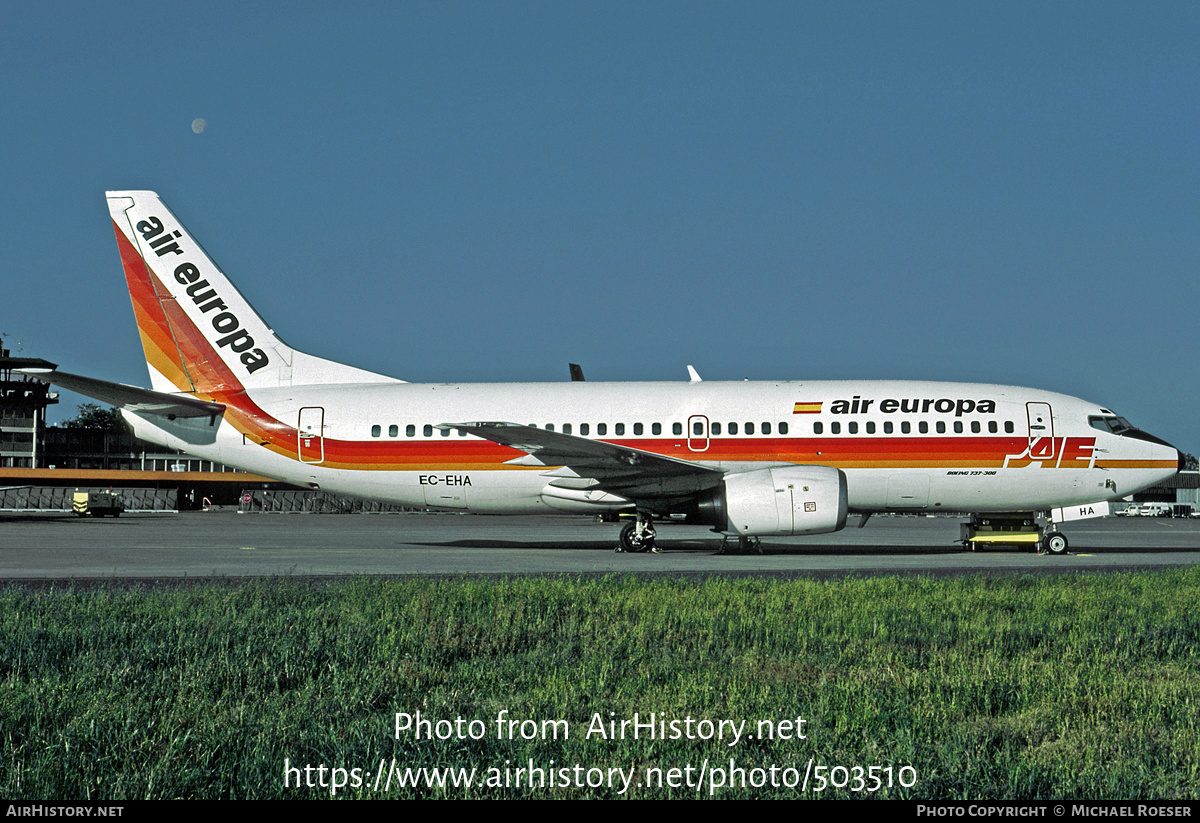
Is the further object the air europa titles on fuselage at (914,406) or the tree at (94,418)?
the tree at (94,418)

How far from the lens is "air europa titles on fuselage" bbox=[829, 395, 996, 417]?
22797 millimetres

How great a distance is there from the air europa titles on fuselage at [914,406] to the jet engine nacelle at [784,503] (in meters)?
2.48

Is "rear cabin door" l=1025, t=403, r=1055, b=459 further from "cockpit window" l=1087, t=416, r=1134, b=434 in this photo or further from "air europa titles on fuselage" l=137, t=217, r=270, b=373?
"air europa titles on fuselage" l=137, t=217, r=270, b=373

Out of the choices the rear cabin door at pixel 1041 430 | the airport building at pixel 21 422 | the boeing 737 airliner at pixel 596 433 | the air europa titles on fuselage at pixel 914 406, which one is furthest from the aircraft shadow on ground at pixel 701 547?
the airport building at pixel 21 422

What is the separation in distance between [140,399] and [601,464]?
10930 mm

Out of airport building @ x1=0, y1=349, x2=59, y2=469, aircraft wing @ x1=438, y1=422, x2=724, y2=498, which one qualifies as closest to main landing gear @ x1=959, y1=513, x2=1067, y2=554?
aircraft wing @ x1=438, y1=422, x2=724, y2=498

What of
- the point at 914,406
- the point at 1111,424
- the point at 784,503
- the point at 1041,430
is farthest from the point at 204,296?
the point at 1111,424

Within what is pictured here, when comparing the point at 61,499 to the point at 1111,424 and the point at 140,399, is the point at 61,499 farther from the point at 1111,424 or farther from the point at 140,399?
the point at 1111,424

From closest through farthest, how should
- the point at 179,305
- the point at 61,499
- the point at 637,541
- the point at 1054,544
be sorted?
the point at 1054,544, the point at 637,541, the point at 179,305, the point at 61,499

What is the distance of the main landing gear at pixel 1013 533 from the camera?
885 inches

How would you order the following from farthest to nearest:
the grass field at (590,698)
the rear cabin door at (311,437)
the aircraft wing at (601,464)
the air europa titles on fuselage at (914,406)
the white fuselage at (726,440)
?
the rear cabin door at (311,437)
the air europa titles on fuselage at (914,406)
the white fuselage at (726,440)
the aircraft wing at (601,464)
the grass field at (590,698)

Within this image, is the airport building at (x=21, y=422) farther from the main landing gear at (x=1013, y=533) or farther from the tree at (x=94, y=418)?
the main landing gear at (x=1013, y=533)

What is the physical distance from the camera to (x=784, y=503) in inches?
803

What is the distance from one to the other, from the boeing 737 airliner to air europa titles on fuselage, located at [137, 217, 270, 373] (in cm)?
4
